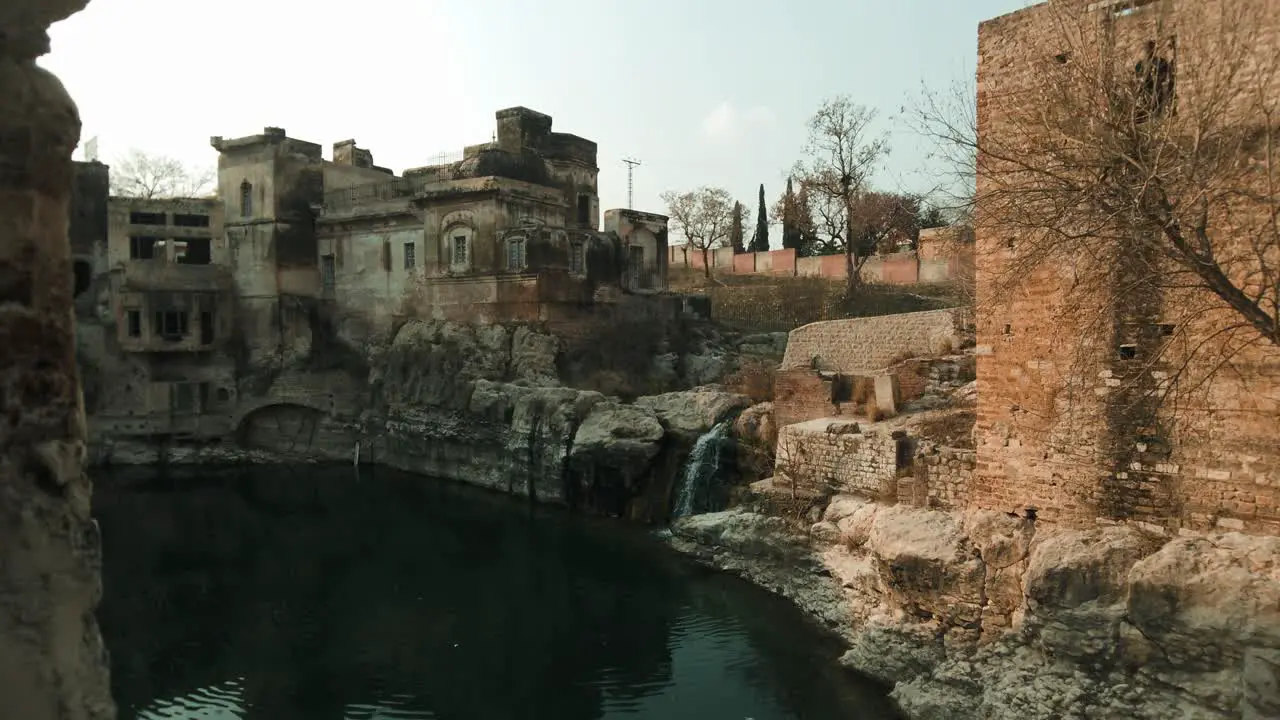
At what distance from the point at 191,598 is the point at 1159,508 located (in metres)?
14.1

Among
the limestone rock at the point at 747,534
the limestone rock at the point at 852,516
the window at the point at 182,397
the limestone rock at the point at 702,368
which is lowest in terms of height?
the limestone rock at the point at 747,534

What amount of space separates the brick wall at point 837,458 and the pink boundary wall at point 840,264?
1371 cm

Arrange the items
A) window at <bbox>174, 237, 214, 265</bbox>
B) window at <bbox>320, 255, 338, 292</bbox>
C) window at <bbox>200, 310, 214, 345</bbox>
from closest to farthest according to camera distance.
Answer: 1. window at <bbox>200, 310, 214, 345</bbox>
2. window at <bbox>320, 255, 338, 292</bbox>
3. window at <bbox>174, 237, 214, 265</bbox>

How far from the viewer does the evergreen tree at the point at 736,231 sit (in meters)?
45.9

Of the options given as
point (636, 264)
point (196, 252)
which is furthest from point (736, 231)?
point (196, 252)

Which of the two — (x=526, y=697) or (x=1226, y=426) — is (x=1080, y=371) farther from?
(x=526, y=697)

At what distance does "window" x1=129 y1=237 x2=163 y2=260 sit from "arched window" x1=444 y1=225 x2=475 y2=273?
9.89 meters

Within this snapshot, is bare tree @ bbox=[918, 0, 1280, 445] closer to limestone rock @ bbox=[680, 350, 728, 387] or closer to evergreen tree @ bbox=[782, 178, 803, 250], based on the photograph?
limestone rock @ bbox=[680, 350, 728, 387]

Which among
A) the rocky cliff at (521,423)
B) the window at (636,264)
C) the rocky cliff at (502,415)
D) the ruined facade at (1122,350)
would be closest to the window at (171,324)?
the rocky cliff at (502,415)

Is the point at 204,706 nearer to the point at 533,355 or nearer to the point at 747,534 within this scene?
the point at 747,534

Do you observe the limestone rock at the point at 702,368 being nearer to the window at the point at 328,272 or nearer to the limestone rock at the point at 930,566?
the window at the point at 328,272

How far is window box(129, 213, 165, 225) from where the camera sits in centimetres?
2739

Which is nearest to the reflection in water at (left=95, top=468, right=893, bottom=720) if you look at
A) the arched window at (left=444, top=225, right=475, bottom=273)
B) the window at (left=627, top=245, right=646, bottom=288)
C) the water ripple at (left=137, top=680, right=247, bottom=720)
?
the water ripple at (left=137, top=680, right=247, bottom=720)

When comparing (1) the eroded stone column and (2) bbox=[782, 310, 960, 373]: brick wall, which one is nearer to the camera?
(1) the eroded stone column
